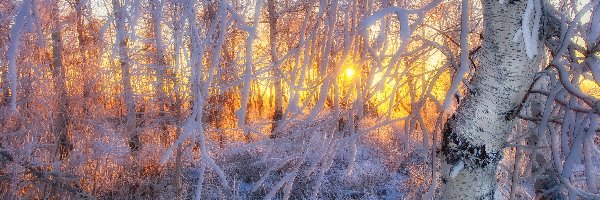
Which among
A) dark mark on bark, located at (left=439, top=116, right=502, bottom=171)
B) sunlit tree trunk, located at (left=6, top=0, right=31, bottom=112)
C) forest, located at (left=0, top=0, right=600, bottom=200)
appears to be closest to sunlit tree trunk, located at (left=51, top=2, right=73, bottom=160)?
forest, located at (left=0, top=0, right=600, bottom=200)

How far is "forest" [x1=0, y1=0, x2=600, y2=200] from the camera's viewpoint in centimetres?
90

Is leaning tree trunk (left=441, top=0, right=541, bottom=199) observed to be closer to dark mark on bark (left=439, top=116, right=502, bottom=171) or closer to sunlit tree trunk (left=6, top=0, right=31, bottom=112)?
dark mark on bark (left=439, top=116, right=502, bottom=171)

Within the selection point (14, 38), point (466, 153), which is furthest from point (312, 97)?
point (14, 38)

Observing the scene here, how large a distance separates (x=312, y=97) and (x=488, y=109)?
22.3 inches

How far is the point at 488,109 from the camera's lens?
1376 millimetres

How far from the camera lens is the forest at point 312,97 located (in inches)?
35.6

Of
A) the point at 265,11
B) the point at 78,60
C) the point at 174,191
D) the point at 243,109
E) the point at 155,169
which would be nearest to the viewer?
the point at 243,109

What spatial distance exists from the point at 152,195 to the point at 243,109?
611 cm

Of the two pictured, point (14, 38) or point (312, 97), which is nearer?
point (14, 38)

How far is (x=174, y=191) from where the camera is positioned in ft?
20.2

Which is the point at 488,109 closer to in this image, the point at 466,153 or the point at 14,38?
the point at 466,153

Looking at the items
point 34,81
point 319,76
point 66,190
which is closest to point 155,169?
point 66,190

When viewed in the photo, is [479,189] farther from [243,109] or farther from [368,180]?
[368,180]

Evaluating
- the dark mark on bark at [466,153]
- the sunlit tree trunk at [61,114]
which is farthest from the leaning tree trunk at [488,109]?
A: the sunlit tree trunk at [61,114]
